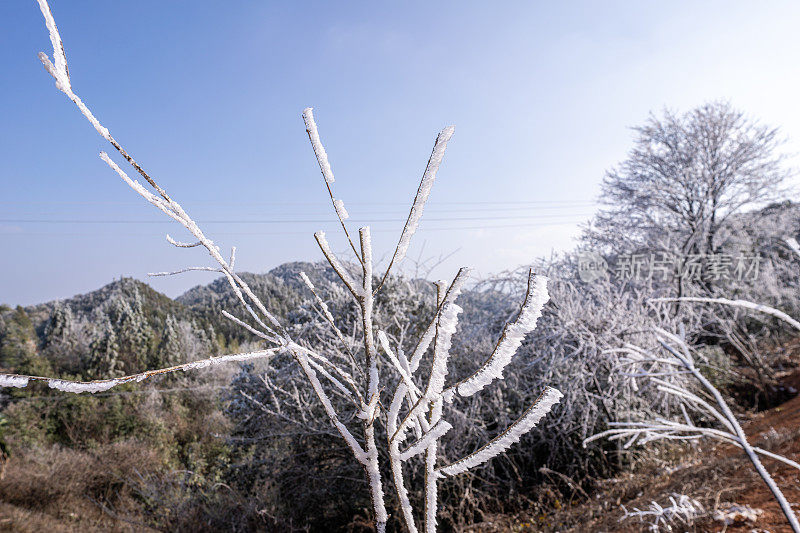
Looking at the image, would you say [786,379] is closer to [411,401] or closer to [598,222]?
[598,222]

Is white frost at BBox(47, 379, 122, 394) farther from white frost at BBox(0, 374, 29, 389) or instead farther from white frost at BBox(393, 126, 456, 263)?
white frost at BBox(393, 126, 456, 263)

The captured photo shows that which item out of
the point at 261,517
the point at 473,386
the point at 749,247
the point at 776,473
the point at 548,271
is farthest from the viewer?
the point at 749,247

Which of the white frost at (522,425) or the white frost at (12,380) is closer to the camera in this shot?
the white frost at (12,380)

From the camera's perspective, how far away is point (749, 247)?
38.4 ft

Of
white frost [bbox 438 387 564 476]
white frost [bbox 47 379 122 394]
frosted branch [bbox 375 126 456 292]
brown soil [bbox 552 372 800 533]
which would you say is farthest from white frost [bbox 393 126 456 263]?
brown soil [bbox 552 372 800 533]

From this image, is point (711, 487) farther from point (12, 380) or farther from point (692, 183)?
point (692, 183)

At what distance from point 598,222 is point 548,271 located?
26.2 ft

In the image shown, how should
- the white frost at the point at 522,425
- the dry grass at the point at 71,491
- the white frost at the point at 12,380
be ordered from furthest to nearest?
the dry grass at the point at 71,491 < the white frost at the point at 522,425 < the white frost at the point at 12,380

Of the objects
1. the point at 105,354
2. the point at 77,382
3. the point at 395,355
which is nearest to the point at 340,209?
the point at 395,355

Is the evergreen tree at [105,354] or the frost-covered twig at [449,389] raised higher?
the frost-covered twig at [449,389]

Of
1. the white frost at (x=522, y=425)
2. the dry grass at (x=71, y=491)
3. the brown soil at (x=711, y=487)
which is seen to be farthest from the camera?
the dry grass at (x=71, y=491)

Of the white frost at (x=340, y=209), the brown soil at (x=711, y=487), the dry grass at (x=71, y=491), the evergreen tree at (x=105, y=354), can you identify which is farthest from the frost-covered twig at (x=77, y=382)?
the evergreen tree at (x=105, y=354)

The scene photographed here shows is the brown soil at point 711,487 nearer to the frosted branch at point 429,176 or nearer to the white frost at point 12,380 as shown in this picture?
the frosted branch at point 429,176

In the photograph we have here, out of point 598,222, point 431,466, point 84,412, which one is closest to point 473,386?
point 431,466
